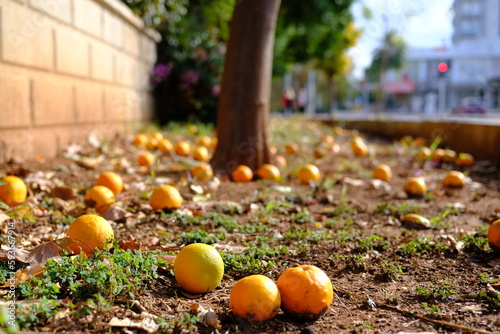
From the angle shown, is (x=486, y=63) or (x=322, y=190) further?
(x=486, y=63)

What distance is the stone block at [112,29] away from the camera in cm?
830

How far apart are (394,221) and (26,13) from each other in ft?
14.9

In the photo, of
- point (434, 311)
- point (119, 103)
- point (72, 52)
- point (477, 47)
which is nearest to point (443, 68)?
point (477, 47)

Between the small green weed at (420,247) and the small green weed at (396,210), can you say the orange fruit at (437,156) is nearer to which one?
the small green weed at (396,210)

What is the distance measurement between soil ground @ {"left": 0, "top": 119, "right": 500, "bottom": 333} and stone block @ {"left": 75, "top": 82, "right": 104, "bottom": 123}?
0.91m

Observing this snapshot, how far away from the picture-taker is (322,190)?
210 inches

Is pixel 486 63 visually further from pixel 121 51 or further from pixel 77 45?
pixel 77 45

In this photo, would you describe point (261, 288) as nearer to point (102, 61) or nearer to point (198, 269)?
point (198, 269)

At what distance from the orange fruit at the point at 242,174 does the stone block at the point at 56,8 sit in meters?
3.04

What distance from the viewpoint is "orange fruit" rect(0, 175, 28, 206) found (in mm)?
3607

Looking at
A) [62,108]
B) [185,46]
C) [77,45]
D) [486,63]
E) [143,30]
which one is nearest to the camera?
[62,108]

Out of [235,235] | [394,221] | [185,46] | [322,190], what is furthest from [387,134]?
[235,235]

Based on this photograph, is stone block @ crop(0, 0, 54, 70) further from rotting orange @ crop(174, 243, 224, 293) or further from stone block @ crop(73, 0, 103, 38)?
rotting orange @ crop(174, 243, 224, 293)

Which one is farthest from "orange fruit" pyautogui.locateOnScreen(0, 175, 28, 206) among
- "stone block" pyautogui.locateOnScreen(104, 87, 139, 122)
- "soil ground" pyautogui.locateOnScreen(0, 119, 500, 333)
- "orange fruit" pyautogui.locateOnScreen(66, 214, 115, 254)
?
"stone block" pyautogui.locateOnScreen(104, 87, 139, 122)
